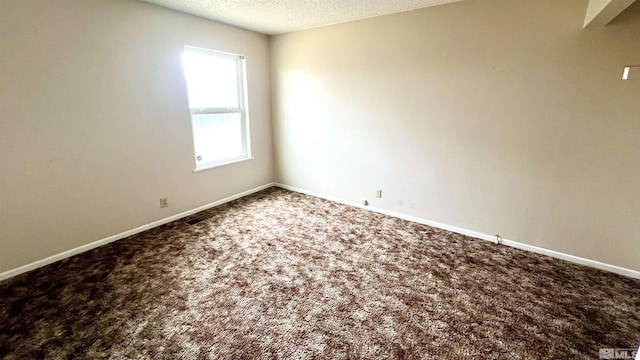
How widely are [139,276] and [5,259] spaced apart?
105cm

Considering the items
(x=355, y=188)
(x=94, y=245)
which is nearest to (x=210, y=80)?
(x=94, y=245)

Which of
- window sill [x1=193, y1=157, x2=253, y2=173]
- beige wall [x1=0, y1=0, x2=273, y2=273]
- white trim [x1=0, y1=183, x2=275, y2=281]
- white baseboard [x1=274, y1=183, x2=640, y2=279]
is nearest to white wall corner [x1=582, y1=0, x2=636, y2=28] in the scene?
white baseboard [x1=274, y1=183, x2=640, y2=279]

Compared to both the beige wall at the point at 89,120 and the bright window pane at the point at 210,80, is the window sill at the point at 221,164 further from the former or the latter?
the bright window pane at the point at 210,80

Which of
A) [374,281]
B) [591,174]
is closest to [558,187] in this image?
[591,174]

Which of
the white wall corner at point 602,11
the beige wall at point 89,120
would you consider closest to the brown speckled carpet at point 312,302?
the beige wall at point 89,120

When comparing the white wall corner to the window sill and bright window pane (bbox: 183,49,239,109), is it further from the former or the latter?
the window sill

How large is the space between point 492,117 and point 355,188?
71.4 inches

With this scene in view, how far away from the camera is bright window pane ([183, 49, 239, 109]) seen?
339 centimetres

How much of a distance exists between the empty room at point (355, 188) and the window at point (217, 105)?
4 cm

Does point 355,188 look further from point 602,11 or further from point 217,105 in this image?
point 602,11

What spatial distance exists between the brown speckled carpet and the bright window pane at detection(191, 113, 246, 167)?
1.22 meters

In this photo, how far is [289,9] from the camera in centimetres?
295

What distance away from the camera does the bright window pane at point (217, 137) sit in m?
3.64

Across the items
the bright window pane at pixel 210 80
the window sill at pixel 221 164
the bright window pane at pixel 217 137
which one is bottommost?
the window sill at pixel 221 164
